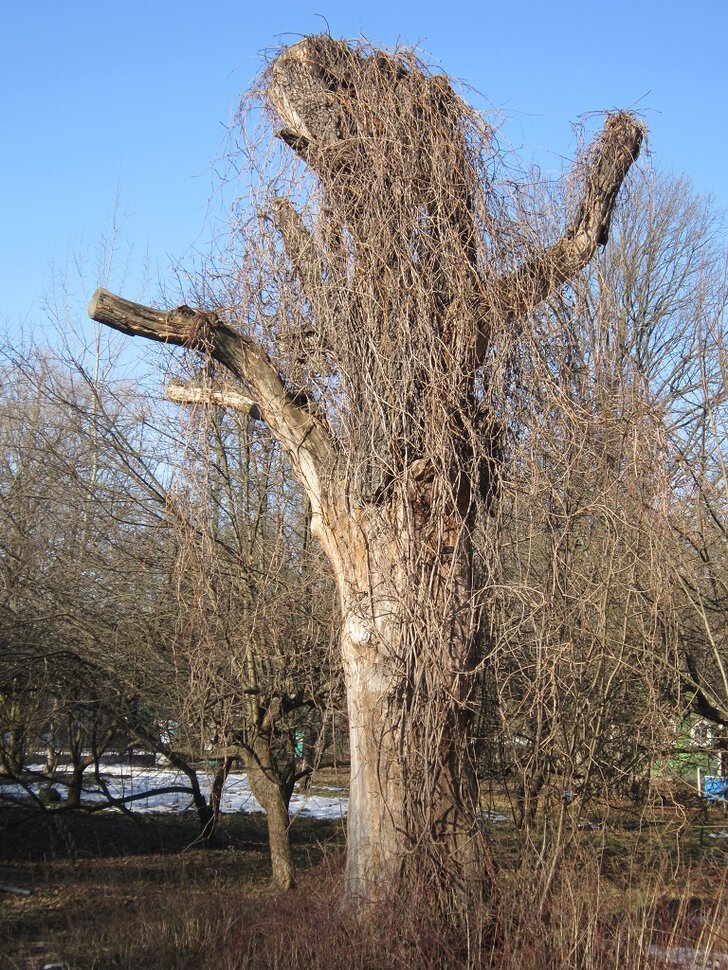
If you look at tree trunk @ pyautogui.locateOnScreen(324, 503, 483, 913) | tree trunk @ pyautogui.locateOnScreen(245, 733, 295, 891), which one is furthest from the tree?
tree trunk @ pyautogui.locateOnScreen(245, 733, 295, 891)

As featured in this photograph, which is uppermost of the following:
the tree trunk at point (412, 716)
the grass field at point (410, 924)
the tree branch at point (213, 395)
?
the tree branch at point (213, 395)

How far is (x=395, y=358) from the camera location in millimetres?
4891

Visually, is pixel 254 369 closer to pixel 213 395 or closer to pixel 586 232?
pixel 213 395

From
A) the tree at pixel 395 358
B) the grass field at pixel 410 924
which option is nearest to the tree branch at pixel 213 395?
the tree at pixel 395 358

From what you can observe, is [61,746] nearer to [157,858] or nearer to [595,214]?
[157,858]

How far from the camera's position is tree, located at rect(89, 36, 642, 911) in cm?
461

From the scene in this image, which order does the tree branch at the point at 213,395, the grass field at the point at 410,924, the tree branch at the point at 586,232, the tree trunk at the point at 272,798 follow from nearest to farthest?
the grass field at the point at 410,924 < the tree branch at the point at 586,232 < the tree branch at the point at 213,395 < the tree trunk at the point at 272,798

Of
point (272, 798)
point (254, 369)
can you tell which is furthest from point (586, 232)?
point (272, 798)

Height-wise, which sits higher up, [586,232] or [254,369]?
[586,232]

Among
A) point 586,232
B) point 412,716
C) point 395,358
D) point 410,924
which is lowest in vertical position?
point 410,924

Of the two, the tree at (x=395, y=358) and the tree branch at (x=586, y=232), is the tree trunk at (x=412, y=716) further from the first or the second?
the tree branch at (x=586, y=232)

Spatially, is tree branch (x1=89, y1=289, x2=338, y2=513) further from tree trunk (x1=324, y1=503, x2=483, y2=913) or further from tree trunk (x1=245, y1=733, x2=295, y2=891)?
tree trunk (x1=245, y1=733, x2=295, y2=891)

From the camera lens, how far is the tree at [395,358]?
4613 millimetres

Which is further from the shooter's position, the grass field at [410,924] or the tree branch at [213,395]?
the tree branch at [213,395]
